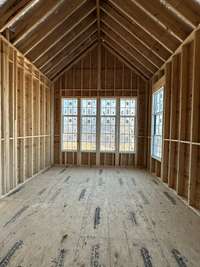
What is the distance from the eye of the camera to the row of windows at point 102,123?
802cm

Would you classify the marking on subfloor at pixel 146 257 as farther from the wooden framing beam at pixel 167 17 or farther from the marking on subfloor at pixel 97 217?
the wooden framing beam at pixel 167 17

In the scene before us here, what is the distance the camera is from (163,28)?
4.41 metres

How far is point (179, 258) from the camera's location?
2279 millimetres

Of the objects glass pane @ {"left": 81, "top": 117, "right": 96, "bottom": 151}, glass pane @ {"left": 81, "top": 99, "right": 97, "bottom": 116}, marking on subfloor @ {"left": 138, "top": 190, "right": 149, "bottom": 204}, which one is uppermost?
glass pane @ {"left": 81, "top": 99, "right": 97, "bottom": 116}

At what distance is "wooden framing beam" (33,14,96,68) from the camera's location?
5951 mm

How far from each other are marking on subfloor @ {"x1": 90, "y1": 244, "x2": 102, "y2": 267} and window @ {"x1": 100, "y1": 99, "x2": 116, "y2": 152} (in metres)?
5.68

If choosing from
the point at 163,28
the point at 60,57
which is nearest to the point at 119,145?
the point at 60,57

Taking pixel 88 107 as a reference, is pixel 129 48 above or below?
above

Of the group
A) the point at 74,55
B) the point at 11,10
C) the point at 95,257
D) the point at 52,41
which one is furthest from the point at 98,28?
the point at 95,257

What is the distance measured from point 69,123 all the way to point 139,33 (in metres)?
4.41

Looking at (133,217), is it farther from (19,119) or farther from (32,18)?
(32,18)

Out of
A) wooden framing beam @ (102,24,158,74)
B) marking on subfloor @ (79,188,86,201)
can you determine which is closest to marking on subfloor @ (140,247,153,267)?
marking on subfloor @ (79,188,86,201)

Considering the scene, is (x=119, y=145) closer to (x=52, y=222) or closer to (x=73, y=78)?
(x=73, y=78)

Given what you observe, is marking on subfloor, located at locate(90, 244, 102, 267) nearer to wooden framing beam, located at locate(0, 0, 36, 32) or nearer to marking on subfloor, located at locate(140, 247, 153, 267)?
marking on subfloor, located at locate(140, 247, 153, 267)
